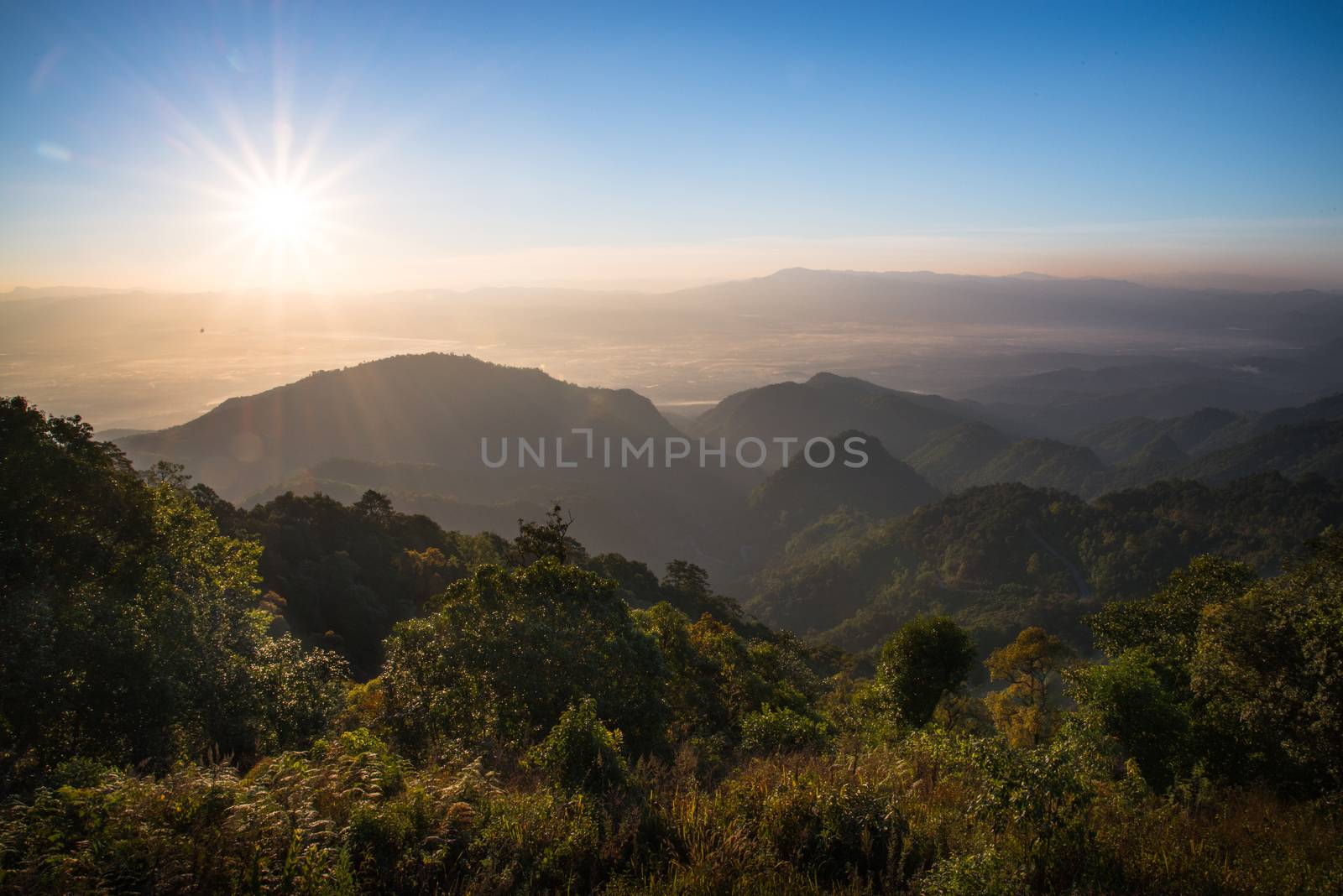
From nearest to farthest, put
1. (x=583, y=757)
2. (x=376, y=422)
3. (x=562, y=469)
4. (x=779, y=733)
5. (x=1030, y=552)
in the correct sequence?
1. (x=583, y=757)
2. (x=779, y=733)
3. (x=1030, y=552)
4. (x=562, y=469)
5. (x=376, y=422)

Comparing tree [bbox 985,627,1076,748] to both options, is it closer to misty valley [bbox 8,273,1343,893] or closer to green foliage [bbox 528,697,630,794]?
misty valley [bbox 8,273,1343,893]

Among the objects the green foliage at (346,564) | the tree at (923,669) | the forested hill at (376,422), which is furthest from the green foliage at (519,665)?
the forested hill at (376,422)

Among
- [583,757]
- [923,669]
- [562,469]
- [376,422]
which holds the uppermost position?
[583,757]

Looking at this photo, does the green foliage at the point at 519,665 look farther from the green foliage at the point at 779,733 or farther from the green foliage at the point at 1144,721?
the green foliage at the point at 1144,721

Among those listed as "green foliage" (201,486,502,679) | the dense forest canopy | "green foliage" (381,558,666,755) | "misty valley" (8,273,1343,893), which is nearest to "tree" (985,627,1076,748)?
"misty valley" (8,273,1343,893)

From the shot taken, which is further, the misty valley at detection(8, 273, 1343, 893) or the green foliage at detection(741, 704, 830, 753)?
the green foliage at detection(741, 704, 830, 753)

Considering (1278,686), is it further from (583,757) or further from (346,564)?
(346,564)

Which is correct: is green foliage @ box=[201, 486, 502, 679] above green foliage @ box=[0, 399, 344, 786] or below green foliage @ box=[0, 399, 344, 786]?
below

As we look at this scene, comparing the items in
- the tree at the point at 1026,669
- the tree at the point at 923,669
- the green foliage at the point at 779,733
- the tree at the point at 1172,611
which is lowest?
the tree at the point at 1026,669

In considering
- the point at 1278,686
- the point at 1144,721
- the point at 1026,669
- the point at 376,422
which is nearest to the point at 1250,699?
the point at 1278,686
